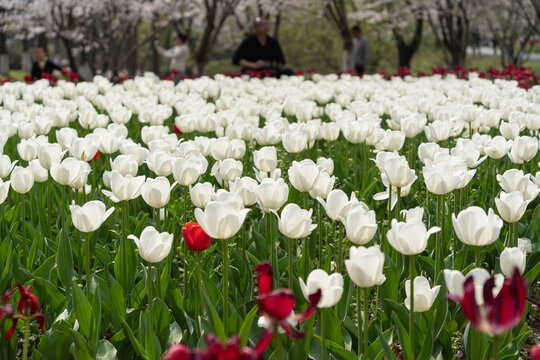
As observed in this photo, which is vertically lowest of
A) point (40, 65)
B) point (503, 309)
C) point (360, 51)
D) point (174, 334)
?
point (360, 51)

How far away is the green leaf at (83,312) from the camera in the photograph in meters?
2.16

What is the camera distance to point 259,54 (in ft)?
40.9

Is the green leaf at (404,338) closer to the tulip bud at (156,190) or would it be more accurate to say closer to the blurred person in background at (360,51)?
the tulip bud at (156,190)

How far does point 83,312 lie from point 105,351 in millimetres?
144

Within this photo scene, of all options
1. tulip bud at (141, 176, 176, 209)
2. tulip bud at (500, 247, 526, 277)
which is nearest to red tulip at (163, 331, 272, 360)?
tulip bud at (500, 247, 526, 277)

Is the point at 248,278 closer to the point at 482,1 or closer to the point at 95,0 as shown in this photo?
the point at 95,0

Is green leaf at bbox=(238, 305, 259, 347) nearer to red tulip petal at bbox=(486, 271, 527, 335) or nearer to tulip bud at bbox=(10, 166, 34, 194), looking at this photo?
red tulip petal at bbox=(486, 271, 527, 335)

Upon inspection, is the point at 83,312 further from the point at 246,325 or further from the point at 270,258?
the point at 270,258

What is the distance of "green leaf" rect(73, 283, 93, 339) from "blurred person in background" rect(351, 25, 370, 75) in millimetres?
13170

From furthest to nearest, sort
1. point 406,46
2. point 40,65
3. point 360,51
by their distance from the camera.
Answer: point 406,46 → point 360,51 → point 40,65

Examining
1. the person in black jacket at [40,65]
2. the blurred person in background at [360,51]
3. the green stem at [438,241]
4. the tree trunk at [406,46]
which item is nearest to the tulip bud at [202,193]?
the green stem at [438,241]

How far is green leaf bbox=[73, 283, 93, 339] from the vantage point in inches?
85.1

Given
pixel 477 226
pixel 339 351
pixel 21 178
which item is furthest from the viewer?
pixel 21 178

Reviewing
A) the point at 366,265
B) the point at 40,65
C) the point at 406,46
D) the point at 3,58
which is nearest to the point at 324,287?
the point at 366,265
